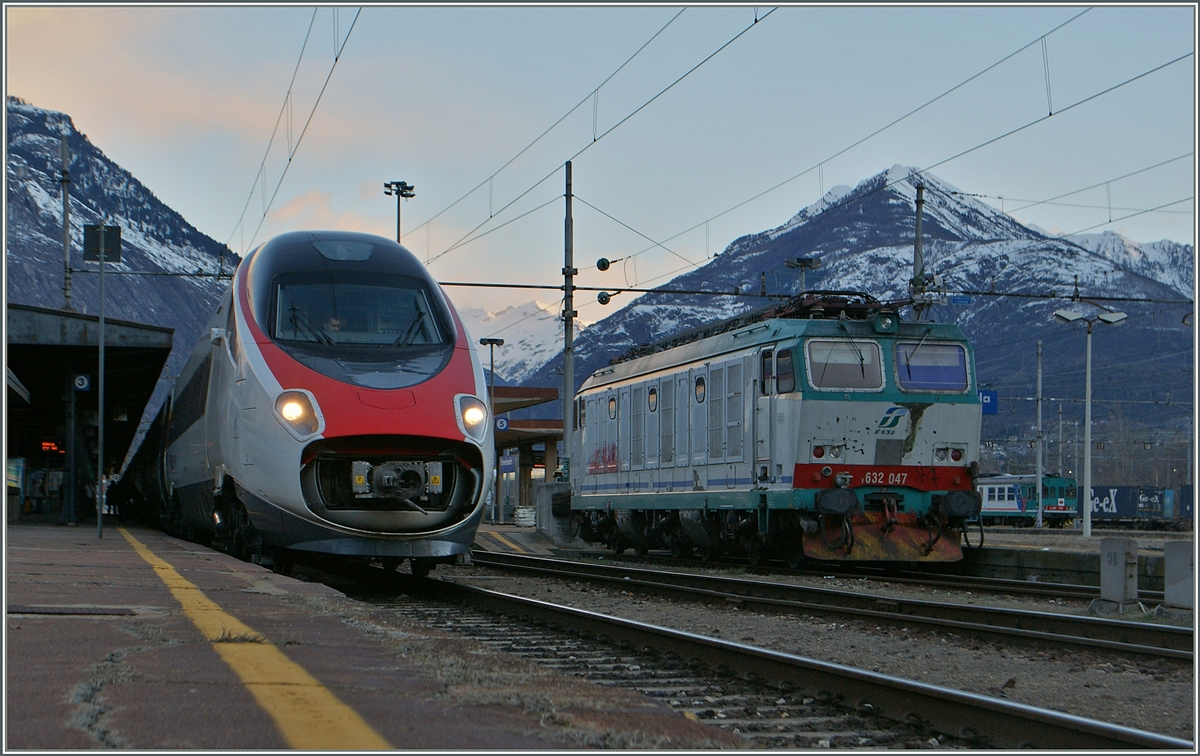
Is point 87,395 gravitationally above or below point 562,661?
above

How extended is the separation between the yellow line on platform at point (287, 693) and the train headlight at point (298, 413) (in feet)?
12.9

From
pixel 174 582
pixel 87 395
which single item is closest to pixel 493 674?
pixel 174 582

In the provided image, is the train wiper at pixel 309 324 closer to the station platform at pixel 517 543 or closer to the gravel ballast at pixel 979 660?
the gravel ballast at pixel 979 660

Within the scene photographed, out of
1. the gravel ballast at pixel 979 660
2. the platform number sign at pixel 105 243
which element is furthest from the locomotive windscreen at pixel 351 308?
the platform number sign at pixel 105 243

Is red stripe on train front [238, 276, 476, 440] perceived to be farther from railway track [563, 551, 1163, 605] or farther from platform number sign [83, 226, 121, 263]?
platform number sign [83, 226, 121, 263]

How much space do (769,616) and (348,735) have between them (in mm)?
7886

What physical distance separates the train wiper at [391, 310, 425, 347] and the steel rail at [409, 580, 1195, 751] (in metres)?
4.72

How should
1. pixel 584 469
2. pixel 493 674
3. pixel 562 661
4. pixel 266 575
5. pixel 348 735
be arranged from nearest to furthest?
pixel 348 735 < pixel 493 674 < pixel 562 661 < pixel 266 575 < pixel 584 469

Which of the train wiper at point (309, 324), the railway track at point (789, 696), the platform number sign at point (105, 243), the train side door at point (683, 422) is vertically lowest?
the railway track at point (789, 696)

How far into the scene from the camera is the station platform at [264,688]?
3986 millimetres

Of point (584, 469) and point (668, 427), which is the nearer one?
point (668, 427)

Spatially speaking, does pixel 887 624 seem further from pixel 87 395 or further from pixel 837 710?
pixel 87 395

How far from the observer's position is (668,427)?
20234mm

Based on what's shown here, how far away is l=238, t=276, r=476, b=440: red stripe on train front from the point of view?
36.7 feet
